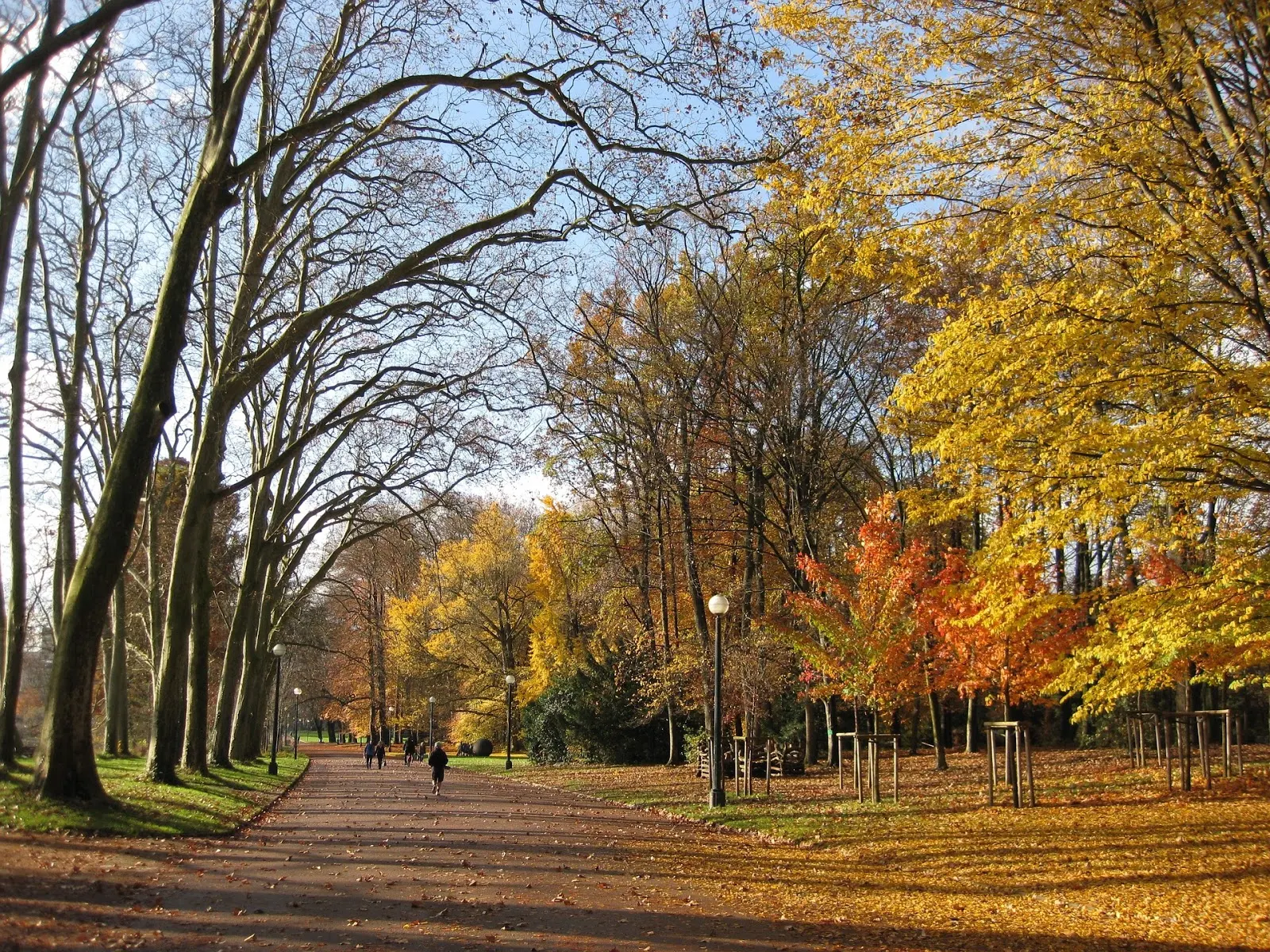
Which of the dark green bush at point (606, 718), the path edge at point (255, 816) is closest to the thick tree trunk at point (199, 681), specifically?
the path edge at point (255, 816)

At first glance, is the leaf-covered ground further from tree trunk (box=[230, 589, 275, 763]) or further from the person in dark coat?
tree trunk (box=[230, 589, 275, 763])

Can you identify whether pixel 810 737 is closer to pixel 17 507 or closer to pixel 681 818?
pixel 681 818

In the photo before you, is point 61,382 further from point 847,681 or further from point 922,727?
point 922,727

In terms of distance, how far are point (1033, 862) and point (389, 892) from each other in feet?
23.5

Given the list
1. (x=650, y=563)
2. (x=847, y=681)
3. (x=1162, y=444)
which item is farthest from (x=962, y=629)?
(x=650, y=563)

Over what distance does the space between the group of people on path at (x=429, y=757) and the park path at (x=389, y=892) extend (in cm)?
782

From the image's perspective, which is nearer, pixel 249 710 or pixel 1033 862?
pixel 1033 862

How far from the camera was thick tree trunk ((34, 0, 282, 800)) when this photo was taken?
11727mm

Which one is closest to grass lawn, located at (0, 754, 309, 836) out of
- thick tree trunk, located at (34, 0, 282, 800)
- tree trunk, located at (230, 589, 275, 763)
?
thick tree trunk, located at (34, 0, 282, 800)

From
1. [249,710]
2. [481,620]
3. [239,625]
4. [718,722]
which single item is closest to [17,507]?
[239,625]

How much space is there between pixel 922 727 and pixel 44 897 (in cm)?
3757

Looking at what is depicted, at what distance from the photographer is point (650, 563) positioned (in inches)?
1409

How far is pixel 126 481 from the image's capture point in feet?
39.8

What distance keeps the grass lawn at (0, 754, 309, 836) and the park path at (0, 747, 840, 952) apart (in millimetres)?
417
